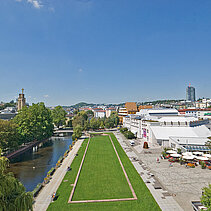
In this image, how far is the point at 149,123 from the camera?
2037 inches

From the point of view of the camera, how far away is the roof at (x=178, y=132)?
45.8 m

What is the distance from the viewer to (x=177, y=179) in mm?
25219

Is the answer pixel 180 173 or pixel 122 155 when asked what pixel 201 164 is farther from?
pixel 122 155

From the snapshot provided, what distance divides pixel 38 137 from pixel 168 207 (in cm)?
4816

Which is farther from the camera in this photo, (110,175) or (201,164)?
(201,164)

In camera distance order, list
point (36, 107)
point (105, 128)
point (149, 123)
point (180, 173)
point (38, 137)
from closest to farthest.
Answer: point (180, 173)
point (149, 123)
point (38, 137)
point (36, 107)
point (105, 128)

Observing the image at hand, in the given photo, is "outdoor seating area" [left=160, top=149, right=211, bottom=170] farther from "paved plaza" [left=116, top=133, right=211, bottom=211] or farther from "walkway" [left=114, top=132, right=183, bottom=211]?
"walkway" [left=114, top=132, right=183, bottom=211]

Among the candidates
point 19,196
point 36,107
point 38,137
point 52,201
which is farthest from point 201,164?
point 36,107

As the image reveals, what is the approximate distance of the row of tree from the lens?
1639 inches

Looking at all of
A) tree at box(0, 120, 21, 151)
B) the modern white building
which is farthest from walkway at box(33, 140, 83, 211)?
the modern white building

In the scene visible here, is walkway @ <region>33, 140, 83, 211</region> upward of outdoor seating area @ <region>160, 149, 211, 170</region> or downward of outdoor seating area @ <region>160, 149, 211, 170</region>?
downward

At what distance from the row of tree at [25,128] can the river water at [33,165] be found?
181 inches

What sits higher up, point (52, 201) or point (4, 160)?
point (4, 160)

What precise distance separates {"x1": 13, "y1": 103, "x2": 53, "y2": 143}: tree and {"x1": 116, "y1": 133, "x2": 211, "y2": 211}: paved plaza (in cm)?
3367
